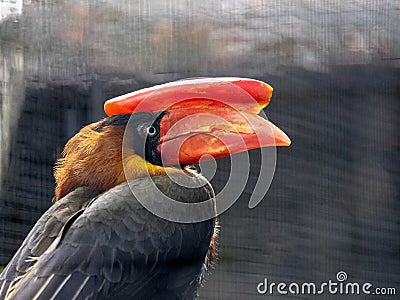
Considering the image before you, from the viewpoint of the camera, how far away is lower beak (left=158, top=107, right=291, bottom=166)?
0.95 m

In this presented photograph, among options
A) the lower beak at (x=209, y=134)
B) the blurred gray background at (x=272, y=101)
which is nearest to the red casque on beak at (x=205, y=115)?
the lower beak at (x=209, y=134)

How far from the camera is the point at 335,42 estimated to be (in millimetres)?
1161

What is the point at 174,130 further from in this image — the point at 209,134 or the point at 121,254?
the point at 121,254

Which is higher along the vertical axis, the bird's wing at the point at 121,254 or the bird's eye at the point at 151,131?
the bird's eye at the point at 151,131

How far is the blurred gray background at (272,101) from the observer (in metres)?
1.10

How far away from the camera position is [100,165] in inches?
38.6

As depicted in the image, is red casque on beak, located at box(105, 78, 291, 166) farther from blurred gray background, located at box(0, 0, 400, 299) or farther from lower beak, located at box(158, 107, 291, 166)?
blurred gray background, located at box(0, 0, 400, 299)

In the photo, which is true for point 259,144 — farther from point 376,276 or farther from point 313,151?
point 376,276

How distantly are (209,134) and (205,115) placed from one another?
0.09ft

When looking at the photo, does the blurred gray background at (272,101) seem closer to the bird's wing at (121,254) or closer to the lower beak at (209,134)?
the lower beak at (209,134)

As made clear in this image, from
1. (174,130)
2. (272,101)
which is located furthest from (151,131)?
(272,101)

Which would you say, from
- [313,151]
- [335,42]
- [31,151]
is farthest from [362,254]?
[31,151]

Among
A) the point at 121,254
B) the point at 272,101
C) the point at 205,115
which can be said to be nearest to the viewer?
the point at 121,254

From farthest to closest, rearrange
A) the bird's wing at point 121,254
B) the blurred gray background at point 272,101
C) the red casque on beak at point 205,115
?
1. the blurred gray background at point 272,101
2. the red casque on beak at point 205,115
3. the bird's wing at point 121,254
